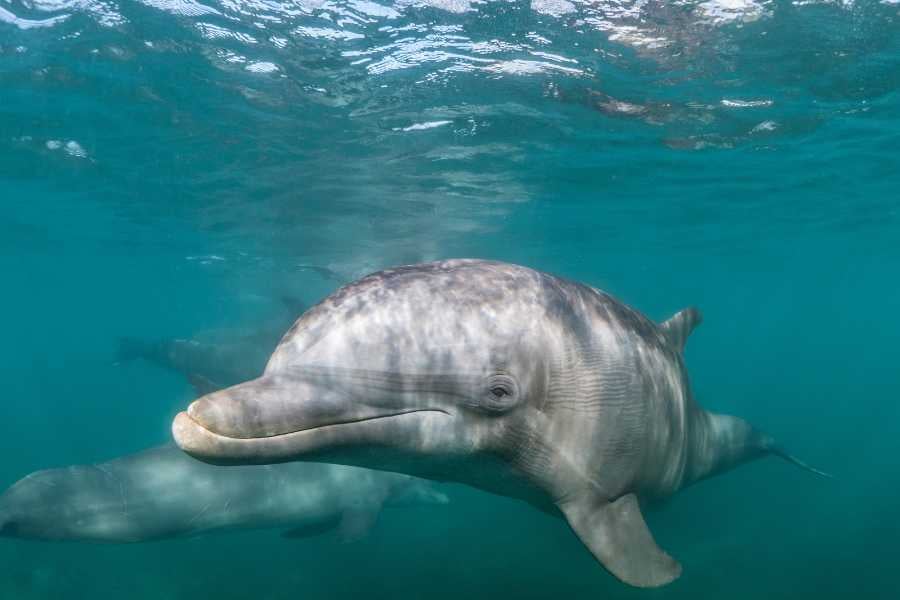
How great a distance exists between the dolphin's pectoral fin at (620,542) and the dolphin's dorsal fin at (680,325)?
2211 millimetres

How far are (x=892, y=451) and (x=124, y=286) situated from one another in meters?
58.6

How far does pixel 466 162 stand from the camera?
21.1m

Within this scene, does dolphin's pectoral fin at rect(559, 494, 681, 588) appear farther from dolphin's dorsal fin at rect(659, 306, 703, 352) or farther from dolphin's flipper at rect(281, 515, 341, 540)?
dolphin's flipper at rect(281, 515, 341, 540)

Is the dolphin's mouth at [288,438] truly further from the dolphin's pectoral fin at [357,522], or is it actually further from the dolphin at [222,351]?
the dolphin at [222,351]

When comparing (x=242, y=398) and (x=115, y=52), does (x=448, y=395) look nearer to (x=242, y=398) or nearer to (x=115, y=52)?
(x=242, y=398)

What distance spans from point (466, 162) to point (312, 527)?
12962 mm

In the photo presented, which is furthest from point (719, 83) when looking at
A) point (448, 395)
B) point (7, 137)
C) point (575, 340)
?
point (7, 137)

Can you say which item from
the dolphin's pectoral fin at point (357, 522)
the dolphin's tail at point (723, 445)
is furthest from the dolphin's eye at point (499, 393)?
the dolphin's pectoral fin at point (357, 522)

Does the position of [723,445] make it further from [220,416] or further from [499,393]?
[220,416]

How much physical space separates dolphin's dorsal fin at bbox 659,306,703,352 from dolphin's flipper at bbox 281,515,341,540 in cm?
755

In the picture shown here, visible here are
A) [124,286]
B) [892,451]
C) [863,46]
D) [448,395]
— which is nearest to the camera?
[448,395]

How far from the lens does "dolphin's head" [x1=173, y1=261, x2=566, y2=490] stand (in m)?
3.42

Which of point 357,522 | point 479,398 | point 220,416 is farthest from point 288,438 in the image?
point 357,522

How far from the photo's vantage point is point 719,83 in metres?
15.1
